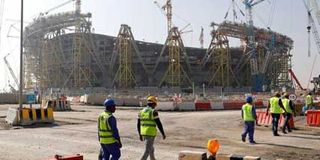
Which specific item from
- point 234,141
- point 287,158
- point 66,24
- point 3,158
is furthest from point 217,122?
Result: point 66,24

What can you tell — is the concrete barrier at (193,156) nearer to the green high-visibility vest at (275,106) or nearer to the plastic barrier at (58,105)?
the green high-visibility vest at (275,106)

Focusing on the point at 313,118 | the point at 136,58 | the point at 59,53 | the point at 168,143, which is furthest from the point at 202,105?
the point at 59,53

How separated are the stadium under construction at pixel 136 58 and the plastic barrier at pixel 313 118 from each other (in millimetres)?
82987

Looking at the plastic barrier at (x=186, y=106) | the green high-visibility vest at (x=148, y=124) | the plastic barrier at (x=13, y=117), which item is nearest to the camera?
the green high-visibility vest at (x=148, y=124)

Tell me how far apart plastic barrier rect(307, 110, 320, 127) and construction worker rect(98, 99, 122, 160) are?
16609 millimetres

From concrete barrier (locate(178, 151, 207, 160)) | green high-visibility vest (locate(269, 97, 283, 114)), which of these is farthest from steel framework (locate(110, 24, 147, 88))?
concrete barrier (locate(178, 151, 207, 160))

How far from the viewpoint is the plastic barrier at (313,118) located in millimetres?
22953

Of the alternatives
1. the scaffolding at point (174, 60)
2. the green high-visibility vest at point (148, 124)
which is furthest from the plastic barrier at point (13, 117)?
the scaffolding at point (174, 60)

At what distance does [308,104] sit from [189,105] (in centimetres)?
1329

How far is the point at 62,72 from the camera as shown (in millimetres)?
117500

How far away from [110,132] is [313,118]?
55.4 ft

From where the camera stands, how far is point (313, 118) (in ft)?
75.9

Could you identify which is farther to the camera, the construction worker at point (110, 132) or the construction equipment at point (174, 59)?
the construction equipment at point (174, 59)

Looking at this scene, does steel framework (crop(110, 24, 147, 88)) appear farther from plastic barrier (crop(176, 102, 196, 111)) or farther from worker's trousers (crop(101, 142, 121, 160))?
worker's trousers (crop(101, 142, 121, 160))
